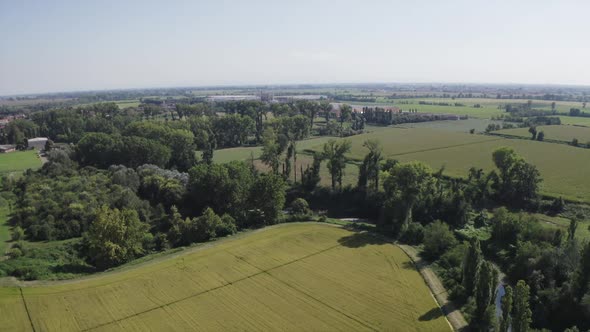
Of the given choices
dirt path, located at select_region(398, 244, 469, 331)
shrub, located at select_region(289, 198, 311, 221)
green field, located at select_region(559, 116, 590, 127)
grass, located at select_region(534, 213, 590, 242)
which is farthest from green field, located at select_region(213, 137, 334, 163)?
green field, located at select_region(559, 116, 590, 127)

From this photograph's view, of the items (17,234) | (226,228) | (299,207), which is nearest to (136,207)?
(17,234)

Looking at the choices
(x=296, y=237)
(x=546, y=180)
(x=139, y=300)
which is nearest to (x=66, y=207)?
(x=139, y=300)

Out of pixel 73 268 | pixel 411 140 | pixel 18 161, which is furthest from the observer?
pixel 411 140

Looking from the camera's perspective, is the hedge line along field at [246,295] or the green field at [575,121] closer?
the hedge line along field at [246,295]

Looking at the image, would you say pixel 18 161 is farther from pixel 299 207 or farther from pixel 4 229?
pixel 299 207

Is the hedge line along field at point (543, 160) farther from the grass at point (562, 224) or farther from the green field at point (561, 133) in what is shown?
the green field at point (561, 133)

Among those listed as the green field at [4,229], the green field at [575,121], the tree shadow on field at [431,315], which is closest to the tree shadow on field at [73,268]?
the green field at [4,229]

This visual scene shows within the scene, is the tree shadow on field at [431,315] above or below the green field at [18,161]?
below

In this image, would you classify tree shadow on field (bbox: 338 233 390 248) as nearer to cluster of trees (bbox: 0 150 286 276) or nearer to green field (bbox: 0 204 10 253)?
cluster of trees (bbox: 0 150 286 276)
